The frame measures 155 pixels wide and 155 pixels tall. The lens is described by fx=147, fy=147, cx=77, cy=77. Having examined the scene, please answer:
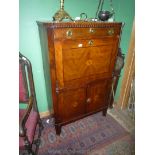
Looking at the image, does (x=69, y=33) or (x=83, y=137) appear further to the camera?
(x=83, y=137)

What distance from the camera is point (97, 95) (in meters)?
2.05

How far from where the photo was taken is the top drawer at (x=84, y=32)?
1.43 metres

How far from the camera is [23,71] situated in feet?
4.91

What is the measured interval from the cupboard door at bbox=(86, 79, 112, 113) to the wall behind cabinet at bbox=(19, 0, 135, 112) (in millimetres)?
545

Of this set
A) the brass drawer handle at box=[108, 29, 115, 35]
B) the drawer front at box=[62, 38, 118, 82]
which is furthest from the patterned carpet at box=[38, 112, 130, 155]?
the brass drawer handle at box=[108, 29, 115, 35]

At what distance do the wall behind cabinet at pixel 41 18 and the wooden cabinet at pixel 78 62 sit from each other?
0.21 m

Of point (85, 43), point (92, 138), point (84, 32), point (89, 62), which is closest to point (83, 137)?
point (92, 138)

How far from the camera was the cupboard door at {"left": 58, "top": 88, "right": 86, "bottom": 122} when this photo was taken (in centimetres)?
176

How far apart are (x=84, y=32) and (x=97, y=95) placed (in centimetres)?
91

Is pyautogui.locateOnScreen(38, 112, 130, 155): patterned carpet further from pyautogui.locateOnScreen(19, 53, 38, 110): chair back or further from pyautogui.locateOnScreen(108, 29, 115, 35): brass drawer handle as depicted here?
pyautogui.locateOnScreen(108, 29, 115, 35): brass drawer handle

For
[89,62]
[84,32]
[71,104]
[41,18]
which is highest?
[41,18]

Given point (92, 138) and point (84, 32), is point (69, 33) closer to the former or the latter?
point (84, 32)
